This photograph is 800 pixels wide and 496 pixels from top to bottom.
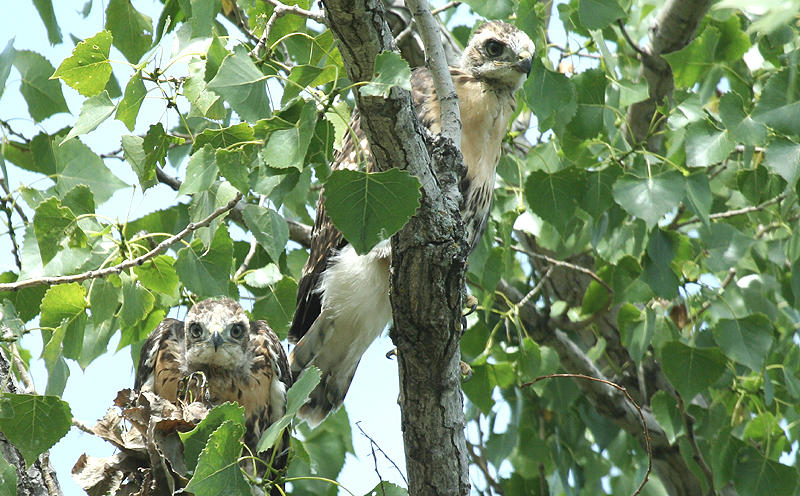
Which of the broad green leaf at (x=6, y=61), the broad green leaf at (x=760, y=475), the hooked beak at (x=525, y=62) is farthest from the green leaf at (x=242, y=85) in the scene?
the broad green leaf at (x=760, y=475)

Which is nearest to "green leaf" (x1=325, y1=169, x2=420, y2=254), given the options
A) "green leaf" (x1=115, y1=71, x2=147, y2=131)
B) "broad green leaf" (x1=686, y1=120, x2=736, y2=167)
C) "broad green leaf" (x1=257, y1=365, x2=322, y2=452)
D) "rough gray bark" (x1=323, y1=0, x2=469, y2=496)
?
"rough gray bark" (x1=323, y1=0, x2=469, y2=496)

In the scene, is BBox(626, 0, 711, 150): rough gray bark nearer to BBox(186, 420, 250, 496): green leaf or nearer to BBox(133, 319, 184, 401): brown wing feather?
BBox(133, 319, 184, 401): brown wing feather

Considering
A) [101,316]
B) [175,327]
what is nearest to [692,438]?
[175,327]

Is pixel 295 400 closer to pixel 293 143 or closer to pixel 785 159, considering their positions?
pixel 293 143

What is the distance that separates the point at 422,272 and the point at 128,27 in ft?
4.40

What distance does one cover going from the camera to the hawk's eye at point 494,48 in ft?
12.5

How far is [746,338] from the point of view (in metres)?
3.82

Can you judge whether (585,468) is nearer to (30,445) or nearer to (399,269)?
(399,269)

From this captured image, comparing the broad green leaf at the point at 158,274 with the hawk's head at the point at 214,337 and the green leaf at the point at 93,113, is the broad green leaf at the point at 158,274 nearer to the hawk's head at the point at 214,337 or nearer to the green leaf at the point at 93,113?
the green leaf at the point at 93,113

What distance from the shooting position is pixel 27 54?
10.5 feet

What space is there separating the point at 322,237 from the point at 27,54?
133 centimetres

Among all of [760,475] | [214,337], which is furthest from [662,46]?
[214,337]

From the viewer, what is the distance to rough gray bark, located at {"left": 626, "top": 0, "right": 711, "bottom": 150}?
4.61 m

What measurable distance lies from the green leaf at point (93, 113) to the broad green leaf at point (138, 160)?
207 millimetres
